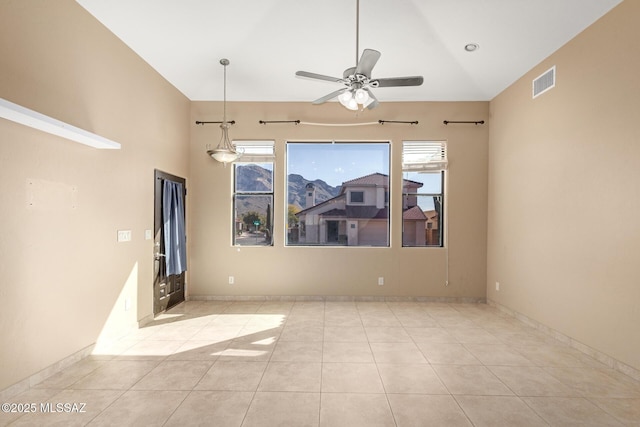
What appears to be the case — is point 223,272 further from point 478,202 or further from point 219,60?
point 478,202

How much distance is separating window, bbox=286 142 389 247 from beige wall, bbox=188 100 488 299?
0.17m

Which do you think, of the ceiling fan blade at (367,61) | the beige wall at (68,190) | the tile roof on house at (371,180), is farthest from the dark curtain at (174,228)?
the ceiling fan blade at (367,61)

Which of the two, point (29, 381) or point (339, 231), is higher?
point (339, 231)

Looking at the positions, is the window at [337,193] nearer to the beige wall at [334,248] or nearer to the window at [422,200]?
the beige wall at [334,248]

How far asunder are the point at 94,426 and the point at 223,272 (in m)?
3.45

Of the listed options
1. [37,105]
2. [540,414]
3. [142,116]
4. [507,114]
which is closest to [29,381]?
[37,105]

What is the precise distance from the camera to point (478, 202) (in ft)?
18.2

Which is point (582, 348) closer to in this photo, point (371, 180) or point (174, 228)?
point (371, 180)

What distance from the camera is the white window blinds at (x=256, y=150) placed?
5.62 meters

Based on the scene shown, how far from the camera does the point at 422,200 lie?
18.6ft

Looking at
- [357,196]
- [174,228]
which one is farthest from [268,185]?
[174,228]

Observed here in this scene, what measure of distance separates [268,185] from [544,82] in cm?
418

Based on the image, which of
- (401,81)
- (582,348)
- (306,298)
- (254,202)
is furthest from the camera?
(254,202)

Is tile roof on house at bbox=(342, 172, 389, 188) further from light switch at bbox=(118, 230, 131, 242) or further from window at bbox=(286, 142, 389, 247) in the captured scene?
light switch at bbox=(118, 230, 131, 242)
